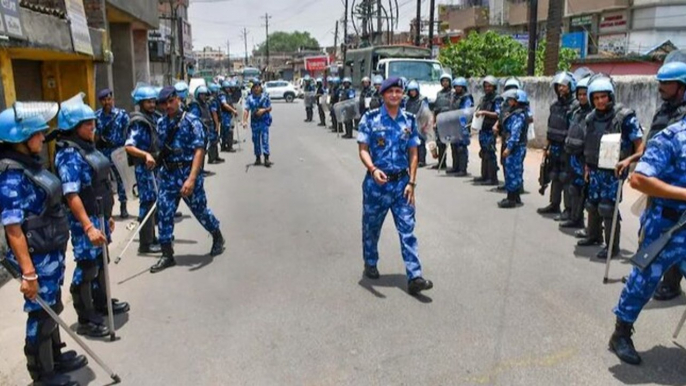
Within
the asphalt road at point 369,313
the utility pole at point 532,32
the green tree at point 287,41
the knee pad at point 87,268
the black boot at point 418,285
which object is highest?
the green tree at point 287,41

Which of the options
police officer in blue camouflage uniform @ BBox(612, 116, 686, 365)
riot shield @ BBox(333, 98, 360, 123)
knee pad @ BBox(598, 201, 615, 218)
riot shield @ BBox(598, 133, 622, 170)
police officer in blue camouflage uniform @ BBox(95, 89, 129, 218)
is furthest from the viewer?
riot shield @ BBox(333, 98, 360, 123)

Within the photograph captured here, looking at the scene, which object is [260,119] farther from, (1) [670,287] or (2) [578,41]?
(2) [578,41]

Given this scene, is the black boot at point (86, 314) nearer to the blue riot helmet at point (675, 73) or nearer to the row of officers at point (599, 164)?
the row of officers at point (599, 164)

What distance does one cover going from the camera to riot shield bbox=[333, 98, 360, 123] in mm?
17891

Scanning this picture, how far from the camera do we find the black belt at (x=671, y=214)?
3.66 m

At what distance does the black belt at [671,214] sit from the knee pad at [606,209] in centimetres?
236

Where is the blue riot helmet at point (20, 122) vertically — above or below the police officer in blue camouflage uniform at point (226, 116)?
above

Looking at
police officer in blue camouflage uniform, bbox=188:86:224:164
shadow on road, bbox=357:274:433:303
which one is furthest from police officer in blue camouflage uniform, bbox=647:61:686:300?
police officer in blue camouflage uniform, bbox=188:86:224:164

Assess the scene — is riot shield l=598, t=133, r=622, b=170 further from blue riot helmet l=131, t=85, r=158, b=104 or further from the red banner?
the red banner

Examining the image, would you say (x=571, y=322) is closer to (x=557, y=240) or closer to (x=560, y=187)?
(x=557, y=240)

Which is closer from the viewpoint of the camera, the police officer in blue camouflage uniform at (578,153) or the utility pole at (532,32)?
the police officer in blue camouflage uniform at (578,153)

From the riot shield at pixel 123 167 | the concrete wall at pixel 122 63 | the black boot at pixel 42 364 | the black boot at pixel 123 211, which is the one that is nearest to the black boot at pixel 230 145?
the concrete wall at pixel 122 63

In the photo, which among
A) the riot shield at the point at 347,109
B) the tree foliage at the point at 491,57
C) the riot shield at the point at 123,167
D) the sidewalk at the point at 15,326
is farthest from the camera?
the tree foliage at the point at 491,57

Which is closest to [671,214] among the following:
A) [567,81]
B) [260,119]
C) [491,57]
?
[567,81]
